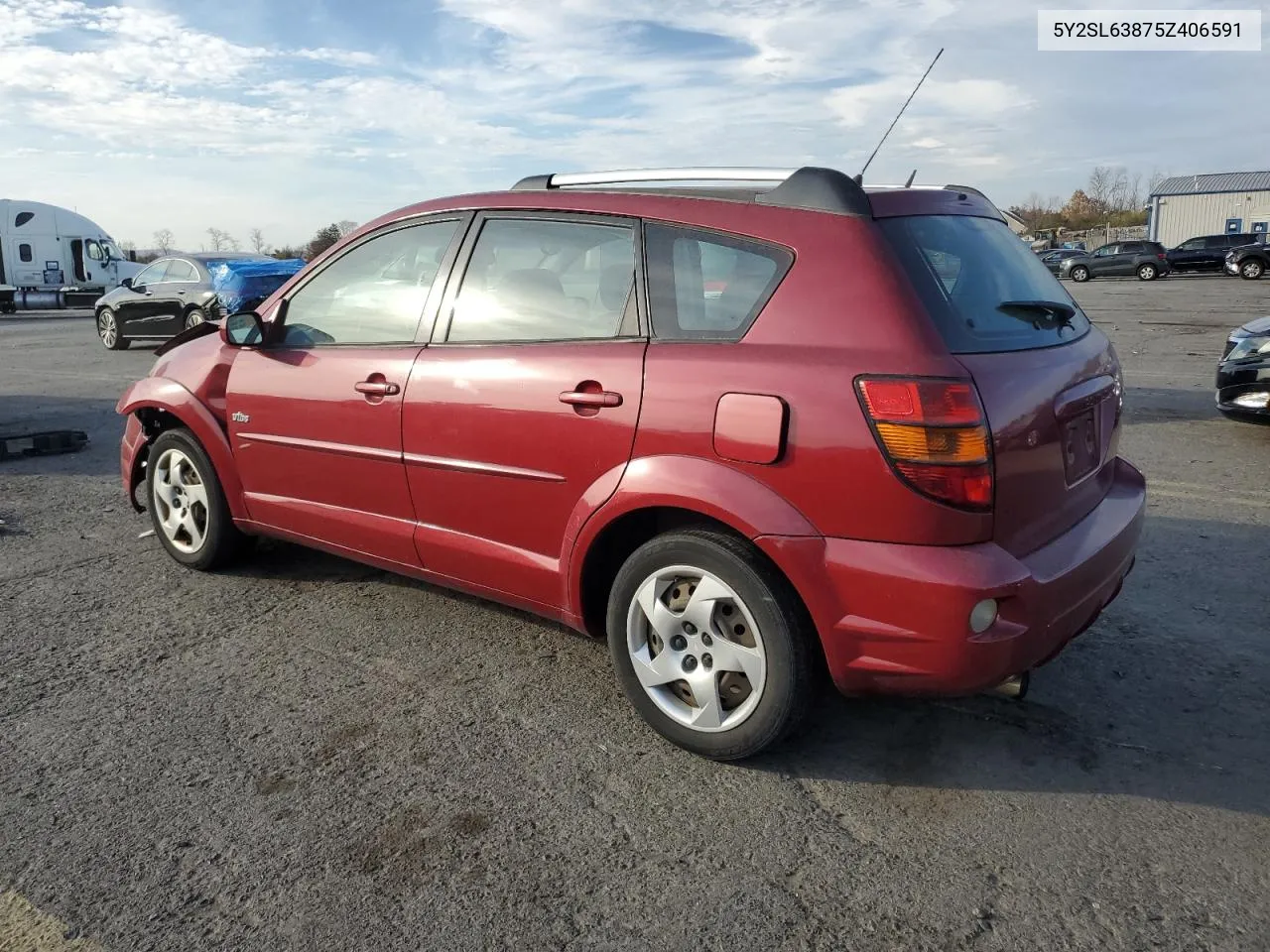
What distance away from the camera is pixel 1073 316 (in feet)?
11.0

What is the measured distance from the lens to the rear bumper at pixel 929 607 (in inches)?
99.8

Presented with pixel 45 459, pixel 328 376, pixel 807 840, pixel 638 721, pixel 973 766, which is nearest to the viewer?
pixel 807 840

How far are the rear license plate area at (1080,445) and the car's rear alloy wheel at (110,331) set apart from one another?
57.0 feet

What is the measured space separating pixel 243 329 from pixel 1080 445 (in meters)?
3.31

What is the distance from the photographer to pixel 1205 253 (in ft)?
121

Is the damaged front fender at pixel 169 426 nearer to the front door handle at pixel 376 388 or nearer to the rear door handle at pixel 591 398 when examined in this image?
the front door handle at pixel 376 388

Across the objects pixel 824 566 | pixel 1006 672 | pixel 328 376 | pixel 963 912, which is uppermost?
pixel 328 376

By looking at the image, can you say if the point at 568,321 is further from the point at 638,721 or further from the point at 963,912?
the point at 963,912

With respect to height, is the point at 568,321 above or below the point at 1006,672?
above

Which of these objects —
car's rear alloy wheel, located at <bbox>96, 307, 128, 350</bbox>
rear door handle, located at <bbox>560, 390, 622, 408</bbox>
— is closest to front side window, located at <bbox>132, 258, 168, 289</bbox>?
car's rear alloy wheel, located at <bbox>96, 307, 128, 350</bbox>

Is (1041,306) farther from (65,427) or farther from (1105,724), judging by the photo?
(65,427)

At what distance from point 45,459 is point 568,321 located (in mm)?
6004

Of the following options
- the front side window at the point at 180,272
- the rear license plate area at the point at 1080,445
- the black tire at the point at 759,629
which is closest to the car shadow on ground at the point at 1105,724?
the black tire at the point at 759,629

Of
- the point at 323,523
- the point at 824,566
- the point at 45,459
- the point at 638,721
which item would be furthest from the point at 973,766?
the point at 45,459
